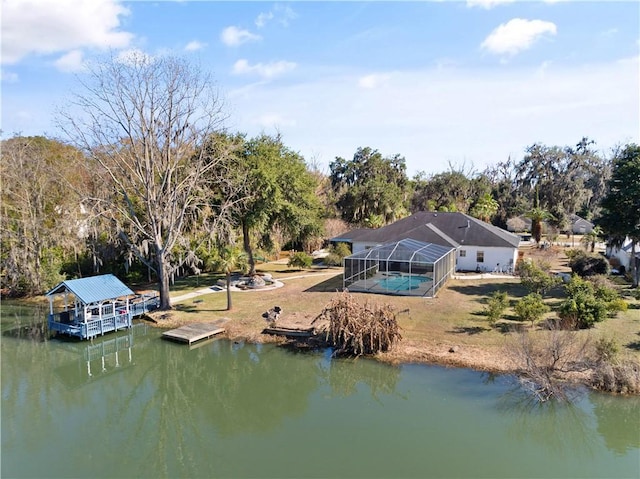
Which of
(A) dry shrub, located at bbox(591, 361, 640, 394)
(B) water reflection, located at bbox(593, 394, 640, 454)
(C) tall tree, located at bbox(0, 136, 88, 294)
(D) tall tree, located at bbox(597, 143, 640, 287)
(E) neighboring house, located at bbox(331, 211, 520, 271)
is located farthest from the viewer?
(E) neighboring house, located at bbox(331, 211, 520, 271)

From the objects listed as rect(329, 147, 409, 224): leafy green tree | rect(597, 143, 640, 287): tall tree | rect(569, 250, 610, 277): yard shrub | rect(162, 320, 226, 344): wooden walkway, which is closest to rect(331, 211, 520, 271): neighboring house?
rect(569, 250, 610, 277): yard shrub

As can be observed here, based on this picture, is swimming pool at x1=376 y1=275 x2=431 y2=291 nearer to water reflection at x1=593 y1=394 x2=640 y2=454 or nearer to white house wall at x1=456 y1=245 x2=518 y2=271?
white house wall at x1=456 y1=245 x2=518 y2=271

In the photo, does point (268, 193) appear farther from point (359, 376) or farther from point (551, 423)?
point (551, 423)

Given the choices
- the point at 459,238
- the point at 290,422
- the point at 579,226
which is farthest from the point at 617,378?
the point at 579,226

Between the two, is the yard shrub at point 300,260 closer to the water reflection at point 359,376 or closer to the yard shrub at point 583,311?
the water reflection at point 359,376

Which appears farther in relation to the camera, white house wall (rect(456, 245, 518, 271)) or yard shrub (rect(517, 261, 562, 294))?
white house wall (rect(456, 245, 518, 271))

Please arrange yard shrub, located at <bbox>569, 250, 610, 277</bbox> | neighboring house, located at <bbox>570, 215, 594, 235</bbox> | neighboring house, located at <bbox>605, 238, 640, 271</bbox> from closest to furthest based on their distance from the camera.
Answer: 1. yard shrub, located at <bbox>569, 250, 610, 277</bbox>
2. neighboring house, located at <bbox>605, 238, 640, 271</bbox>
3. neighboring house, located at <bbox>570, 215, 594, 235</bbox>

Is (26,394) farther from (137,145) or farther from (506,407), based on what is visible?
(506,407)
